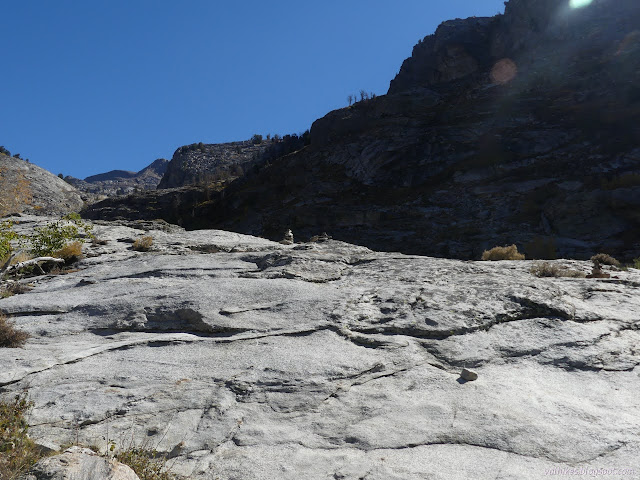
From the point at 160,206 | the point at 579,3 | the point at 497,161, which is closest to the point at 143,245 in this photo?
the point at 497,161

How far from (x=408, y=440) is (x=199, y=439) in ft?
5.97

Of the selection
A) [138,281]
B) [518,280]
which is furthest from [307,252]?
[518,280]

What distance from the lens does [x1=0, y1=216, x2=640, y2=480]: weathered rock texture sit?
4.09 metres

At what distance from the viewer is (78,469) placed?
3410 millimetres

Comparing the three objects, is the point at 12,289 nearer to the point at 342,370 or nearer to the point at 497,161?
the point at 342,370

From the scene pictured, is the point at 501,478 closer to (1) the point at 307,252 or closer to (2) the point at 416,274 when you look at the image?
(2) the point at 416,274

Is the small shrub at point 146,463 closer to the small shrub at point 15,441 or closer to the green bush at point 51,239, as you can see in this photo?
the small shrub at point 15,441

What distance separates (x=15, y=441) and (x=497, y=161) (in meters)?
36.2

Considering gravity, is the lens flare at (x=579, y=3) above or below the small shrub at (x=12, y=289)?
above

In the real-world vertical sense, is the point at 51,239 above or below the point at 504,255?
above

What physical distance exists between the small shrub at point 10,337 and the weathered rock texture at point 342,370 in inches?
6.4

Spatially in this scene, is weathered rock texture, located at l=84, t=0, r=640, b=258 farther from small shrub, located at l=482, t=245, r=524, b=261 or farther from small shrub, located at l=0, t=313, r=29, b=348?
small shrub, located at l=0, t=313, r=29, b=348

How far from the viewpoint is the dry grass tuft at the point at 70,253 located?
11.0m

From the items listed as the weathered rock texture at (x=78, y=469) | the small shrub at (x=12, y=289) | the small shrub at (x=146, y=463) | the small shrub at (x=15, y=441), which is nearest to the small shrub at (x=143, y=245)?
the small shrub at (x=12, y=289)
